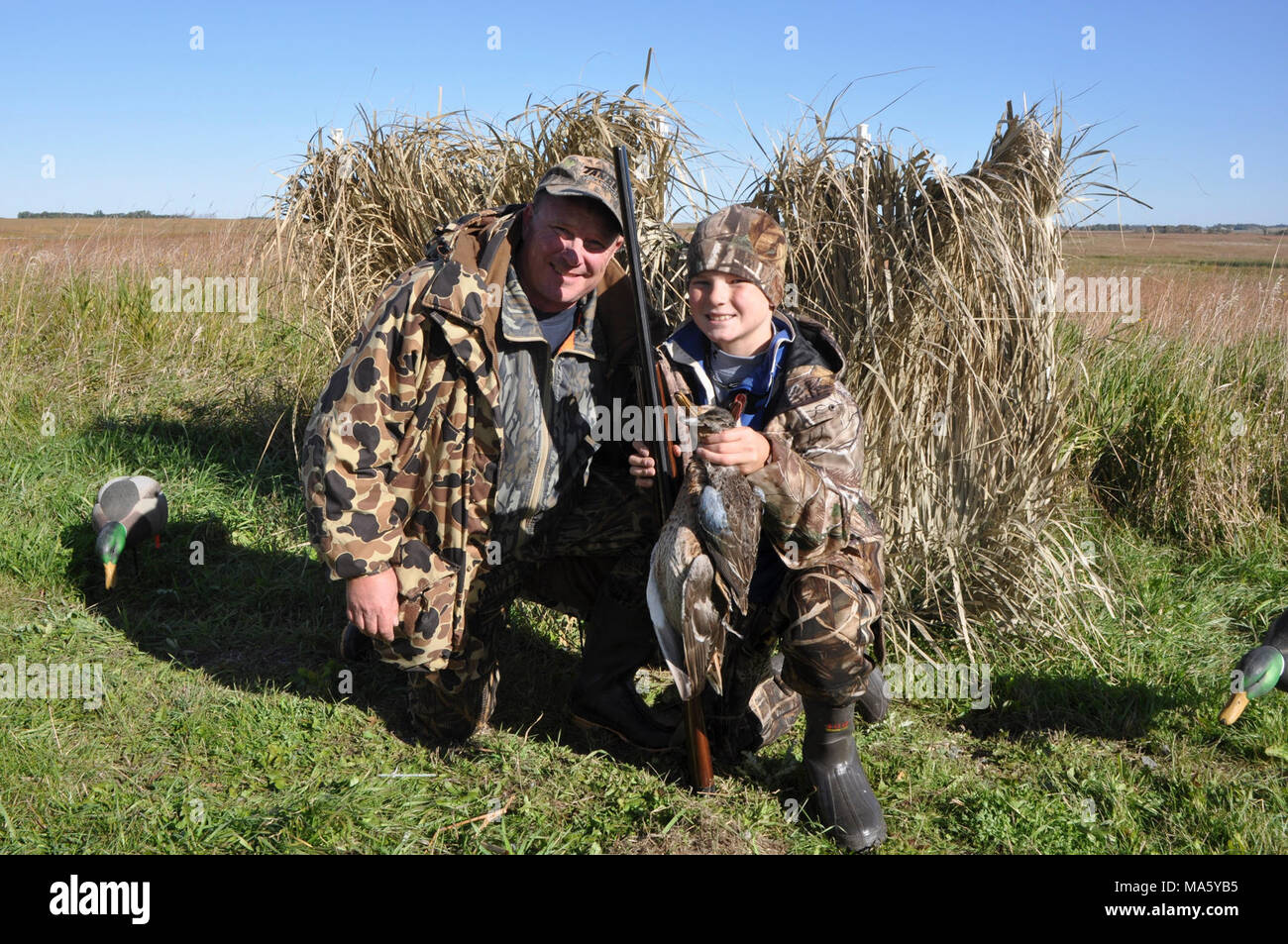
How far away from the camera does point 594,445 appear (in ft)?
11.5

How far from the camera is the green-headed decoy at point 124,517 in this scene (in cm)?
430

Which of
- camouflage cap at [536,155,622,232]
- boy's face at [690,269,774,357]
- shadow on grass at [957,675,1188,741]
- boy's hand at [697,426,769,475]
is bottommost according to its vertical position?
shadow on grass at [957,675,1188,741]

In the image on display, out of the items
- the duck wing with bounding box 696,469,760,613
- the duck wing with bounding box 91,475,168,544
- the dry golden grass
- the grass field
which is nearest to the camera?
the duck wing with bounding box 696,469,760,613

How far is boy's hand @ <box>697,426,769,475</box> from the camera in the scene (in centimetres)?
251

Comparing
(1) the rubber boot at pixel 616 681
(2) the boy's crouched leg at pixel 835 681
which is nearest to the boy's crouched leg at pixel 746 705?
(1) the rubber boot at pixel 616 681

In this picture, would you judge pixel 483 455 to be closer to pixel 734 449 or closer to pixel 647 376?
pixel 647 376

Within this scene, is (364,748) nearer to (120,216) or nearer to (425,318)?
(425,318)

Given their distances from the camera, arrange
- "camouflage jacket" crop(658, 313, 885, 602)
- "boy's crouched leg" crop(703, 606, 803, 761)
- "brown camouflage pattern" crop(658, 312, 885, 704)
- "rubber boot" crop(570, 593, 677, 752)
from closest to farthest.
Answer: "camouflage jacket" crop(658, 313, 885, 602)
"brown camouflage pattern" crop(658, 312, 885, 704)
"boy's crouched leg" crop(703, 606, 803, 761)
"rubber boot" crop(570, 593, 677, 752)

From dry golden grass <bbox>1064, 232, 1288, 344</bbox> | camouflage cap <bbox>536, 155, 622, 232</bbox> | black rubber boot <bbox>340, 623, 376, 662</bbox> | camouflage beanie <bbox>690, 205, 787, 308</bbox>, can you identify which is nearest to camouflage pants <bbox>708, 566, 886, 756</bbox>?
camouflage beanie <bbox>690, 205, 787, 308</bbox>

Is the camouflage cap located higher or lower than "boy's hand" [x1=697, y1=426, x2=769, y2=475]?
higher

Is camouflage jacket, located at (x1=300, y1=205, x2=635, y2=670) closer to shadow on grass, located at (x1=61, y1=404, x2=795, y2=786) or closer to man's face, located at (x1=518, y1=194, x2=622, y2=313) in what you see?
man's face, located at (x1=518, y1=194, x2=622, y2=313)

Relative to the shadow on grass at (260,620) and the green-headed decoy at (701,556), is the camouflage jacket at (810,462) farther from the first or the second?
the shadow on grass at (260,620)

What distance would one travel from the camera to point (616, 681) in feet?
12.0

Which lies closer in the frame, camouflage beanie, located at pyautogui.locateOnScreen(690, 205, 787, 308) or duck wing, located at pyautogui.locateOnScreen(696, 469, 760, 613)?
duck wing, located at pyautogui.locateOnScreen(696, 469, 760, 613)
